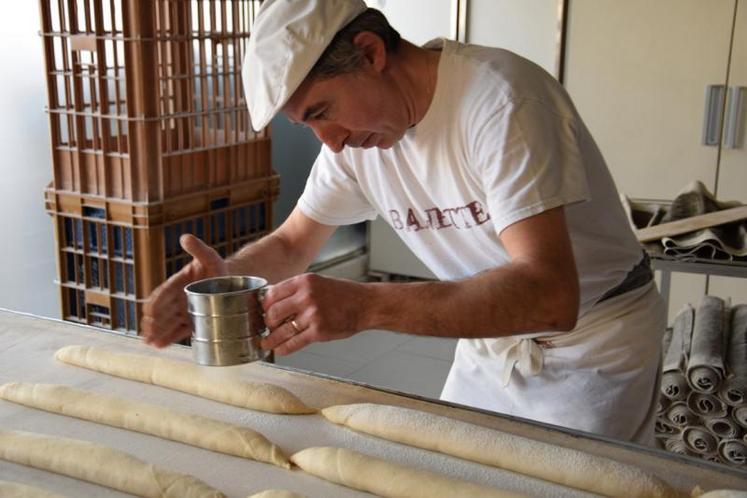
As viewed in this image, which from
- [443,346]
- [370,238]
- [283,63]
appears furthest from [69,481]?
[370,238]

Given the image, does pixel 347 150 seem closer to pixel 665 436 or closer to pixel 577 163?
pixel 577 163

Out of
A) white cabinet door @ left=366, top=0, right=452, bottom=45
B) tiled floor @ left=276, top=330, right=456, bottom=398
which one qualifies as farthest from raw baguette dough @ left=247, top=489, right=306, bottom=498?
white cabinet door @ left=366, top=0, right=452, bottom=45

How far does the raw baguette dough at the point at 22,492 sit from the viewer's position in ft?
3.71

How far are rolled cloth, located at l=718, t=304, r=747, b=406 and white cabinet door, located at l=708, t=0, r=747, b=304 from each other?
111 cm

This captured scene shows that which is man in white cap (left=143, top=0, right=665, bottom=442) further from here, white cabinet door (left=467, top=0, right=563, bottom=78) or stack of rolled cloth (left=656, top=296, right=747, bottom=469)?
white cabinet door (left=467, top=0, right=563, bottom=78)

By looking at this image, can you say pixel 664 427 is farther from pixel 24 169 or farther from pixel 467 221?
pixel 24 169

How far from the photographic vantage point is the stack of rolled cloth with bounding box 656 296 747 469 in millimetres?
2262

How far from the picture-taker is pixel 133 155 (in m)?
2.37

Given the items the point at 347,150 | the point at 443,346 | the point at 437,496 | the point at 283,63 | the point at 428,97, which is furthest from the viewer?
the point at 443,346

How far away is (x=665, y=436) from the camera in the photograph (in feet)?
7.71

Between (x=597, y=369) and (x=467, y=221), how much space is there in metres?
0.38

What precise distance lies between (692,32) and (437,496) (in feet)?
9.55

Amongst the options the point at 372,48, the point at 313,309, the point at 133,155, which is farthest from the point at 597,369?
the point at 133,155

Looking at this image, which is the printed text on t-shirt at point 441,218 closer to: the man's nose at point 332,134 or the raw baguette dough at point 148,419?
the man's nose at point 332,134
